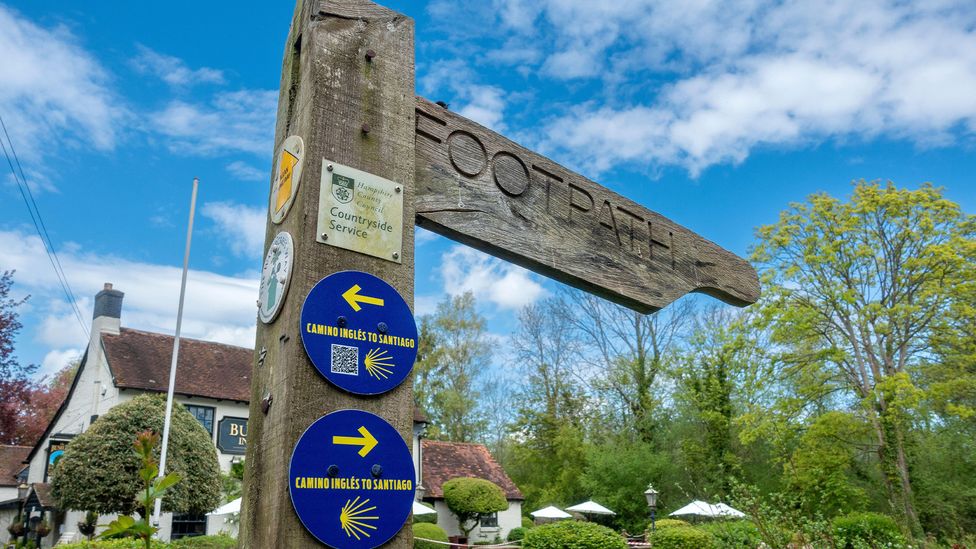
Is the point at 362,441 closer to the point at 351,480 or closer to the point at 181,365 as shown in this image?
the point at 351,480

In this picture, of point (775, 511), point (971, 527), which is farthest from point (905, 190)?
point (775, 511)

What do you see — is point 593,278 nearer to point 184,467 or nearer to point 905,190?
Result: point 184,467

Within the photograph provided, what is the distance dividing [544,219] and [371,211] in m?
0.75

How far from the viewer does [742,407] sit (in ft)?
82.0

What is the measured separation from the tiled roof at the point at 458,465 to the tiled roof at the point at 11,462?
1781 cm

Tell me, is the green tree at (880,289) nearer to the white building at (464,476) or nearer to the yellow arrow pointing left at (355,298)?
the white building at (464,476)

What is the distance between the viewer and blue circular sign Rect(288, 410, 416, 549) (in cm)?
166

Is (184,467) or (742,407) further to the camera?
(742,407)

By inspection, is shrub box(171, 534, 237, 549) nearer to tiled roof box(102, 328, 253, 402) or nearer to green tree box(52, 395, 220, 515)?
green tree box(52, 395, 220, 515)

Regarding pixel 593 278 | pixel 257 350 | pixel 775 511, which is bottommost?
pixel 775 511

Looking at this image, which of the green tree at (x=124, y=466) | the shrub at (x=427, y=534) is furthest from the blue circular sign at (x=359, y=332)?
the shrub at (x=427, y=534)

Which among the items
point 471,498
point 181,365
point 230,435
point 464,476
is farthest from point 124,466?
point 464,476

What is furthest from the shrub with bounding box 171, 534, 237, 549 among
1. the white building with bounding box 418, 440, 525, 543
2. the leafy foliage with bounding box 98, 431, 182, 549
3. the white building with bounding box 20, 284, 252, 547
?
the leafy foliage with bounding box 98, 431, 182, 549

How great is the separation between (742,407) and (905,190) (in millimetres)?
9467
